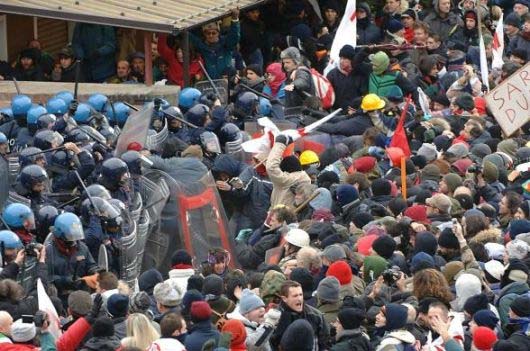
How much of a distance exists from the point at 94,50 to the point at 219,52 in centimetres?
151

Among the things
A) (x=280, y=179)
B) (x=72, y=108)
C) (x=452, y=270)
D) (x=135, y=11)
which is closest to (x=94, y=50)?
(x=135, y=11)

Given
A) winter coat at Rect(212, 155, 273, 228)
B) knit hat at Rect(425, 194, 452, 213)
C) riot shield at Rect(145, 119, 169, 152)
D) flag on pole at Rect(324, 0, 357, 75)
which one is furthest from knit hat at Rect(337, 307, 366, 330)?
flag on pole at Rect(324, 0, 357, 75)

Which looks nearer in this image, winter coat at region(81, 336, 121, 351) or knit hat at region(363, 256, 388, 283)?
winter coat at region(81, 336, 121, 351)

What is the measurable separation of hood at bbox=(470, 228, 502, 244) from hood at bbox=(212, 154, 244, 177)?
3.93 m

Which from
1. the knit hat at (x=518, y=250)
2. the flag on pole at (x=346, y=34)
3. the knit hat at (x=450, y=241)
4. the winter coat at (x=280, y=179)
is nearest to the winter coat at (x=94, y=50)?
the flag on pole at (x=346, y=34)

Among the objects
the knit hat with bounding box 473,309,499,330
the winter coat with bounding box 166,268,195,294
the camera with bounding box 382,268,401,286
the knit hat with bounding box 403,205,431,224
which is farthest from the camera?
the knit hat with bounding box 403,205,431,224

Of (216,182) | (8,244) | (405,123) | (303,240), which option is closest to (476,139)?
(405,123)

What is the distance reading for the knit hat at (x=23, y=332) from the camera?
16656mm

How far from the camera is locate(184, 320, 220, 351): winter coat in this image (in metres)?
16.4

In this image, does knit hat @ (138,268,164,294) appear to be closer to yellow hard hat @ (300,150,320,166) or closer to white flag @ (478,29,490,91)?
yellow hard hat @ (300,150,320,166)

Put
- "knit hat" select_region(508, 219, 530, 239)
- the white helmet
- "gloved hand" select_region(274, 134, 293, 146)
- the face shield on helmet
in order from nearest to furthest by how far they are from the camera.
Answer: "knit hat" select_region(508, 219, 530, 239) < the white helmet < "gloved hand" select_region(274, 134, 293, 146) < the face shield on helmet

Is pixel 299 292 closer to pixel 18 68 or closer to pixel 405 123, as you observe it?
pixel 405 123

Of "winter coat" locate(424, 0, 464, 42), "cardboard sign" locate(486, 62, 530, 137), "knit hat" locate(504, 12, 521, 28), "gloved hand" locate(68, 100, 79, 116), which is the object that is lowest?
"gloved hand" locate(68, 100, 79, 116)

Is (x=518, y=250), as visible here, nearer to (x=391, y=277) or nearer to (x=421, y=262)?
(x=421, y=262)
